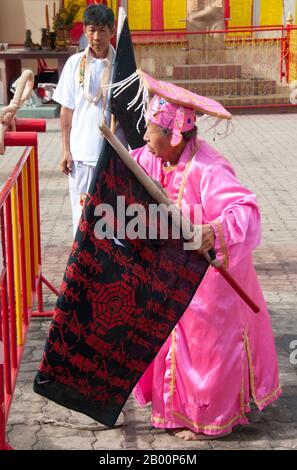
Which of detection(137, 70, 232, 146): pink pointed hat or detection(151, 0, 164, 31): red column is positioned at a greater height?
detection(137, 70, 232, 146): pink pointed hat

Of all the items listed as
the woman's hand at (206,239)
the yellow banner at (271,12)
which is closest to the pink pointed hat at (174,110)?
the woman's hand at (206,239)

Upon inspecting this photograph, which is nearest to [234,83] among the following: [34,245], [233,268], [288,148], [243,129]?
[243,129]

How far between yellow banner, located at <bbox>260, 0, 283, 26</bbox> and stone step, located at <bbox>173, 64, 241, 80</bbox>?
4760mm

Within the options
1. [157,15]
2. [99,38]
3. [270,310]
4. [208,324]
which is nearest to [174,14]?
[157,15]

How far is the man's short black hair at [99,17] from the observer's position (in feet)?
18.6

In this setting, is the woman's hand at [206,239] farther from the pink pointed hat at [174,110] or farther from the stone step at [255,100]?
the stone step at [255,100]

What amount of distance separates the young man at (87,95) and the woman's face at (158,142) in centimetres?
183

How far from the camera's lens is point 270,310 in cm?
577

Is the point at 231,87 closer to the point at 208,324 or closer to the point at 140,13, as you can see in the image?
the point at 140,13

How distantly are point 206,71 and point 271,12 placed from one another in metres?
5.04

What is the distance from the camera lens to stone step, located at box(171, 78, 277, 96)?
57.3 ft

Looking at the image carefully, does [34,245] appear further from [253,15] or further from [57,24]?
[253,15]

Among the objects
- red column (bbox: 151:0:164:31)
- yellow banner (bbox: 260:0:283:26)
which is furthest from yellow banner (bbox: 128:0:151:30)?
yellow banner (bbox: 260:0:283:26)

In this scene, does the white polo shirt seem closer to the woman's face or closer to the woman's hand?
the woman's face
